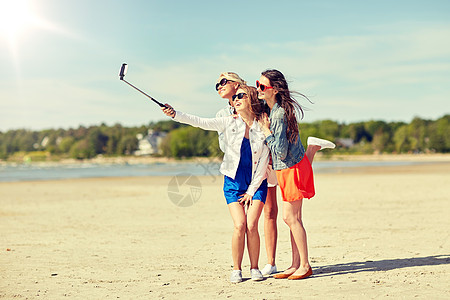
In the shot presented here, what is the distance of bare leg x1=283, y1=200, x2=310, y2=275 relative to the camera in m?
5.46

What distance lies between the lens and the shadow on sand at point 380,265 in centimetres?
600

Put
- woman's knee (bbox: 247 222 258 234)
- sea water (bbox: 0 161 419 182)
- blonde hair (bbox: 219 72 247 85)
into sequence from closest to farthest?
woman's knee (bbox: 247 222 258 234)
blonde hair (bbox: 219 72 247 85)
sea water (bbox: 0 161 419 182)

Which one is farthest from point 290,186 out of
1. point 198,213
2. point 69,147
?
point 69,147

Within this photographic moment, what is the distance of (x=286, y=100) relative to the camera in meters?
5.39

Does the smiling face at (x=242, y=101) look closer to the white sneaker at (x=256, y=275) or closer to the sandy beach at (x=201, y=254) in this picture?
the white sneaker at (x=256, y=275)

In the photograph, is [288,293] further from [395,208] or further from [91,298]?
[395,208]

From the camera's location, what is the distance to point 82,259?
7.18 m

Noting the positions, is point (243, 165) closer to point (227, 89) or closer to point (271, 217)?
point (271, 217)

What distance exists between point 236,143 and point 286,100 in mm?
731

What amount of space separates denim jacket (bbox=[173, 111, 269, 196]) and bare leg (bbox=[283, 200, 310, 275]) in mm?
447

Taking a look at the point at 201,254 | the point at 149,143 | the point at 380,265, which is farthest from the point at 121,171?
the point at 149,143

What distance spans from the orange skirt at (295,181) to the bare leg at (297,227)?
9cm

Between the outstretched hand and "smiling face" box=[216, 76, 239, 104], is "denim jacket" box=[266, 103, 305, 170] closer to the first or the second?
"smiling face" box=[216, 76, 239, 104]

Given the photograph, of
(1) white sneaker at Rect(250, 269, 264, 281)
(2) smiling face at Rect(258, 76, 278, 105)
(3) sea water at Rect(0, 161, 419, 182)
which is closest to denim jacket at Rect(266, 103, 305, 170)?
(2) smiling face at Rect(258, 76, 278, 105)
